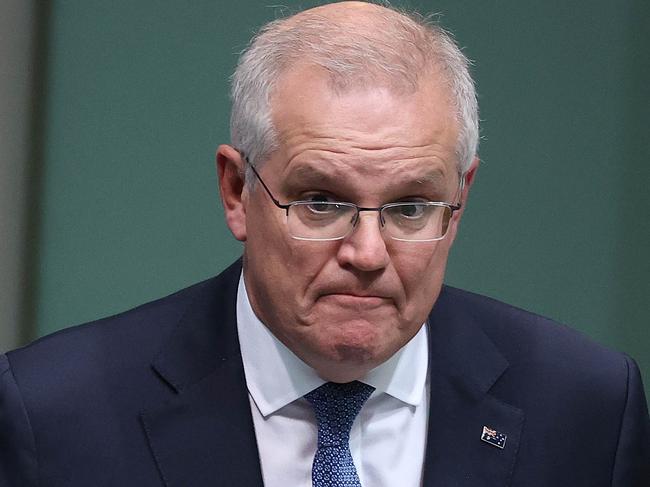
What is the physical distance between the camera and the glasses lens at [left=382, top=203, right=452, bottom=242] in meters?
2.12

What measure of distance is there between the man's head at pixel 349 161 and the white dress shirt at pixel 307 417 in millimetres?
77

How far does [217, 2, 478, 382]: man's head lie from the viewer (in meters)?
2.09

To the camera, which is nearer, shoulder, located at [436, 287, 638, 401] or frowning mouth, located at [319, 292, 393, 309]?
frowning mouth, located at [319, 292, 393, 309]

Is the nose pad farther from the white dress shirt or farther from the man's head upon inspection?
the white dress shirt

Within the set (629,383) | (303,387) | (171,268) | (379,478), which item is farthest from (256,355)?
(171,268)

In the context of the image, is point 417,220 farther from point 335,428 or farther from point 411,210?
point 335,428

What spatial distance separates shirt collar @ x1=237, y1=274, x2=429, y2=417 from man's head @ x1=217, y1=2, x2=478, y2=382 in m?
0.06

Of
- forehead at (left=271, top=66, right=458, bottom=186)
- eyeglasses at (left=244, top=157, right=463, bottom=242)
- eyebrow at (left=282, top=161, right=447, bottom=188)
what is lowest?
eyeglasses at (left=244, top=157, right=463, bottom=242)

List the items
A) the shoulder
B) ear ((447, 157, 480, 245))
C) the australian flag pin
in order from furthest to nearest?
the shoulder → the australian flag pin → ear ((447, 157, 480, 245))

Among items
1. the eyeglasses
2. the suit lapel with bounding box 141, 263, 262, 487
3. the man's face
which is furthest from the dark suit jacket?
the eyeglasses

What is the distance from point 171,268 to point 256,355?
91 centimetres

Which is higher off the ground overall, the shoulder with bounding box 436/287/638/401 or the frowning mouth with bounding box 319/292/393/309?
the frowning mouth with bounding box 319/292/393/309

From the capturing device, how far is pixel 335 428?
227cm

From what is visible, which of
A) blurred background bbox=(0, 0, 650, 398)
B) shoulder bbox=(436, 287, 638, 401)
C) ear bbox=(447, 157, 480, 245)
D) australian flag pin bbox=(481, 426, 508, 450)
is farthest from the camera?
blurred background bbox=(0, 0, 650, 398)
